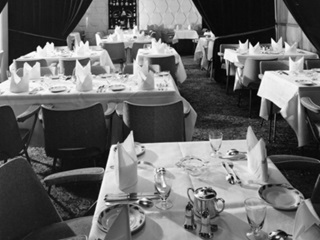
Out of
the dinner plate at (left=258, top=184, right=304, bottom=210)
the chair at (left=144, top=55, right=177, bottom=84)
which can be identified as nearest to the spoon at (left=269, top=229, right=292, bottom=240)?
the dinner plate at (left=258, top=184, right=304, bottom=210)

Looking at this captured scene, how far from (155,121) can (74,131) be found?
622 millimetres

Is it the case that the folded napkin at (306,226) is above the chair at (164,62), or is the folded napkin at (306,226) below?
below

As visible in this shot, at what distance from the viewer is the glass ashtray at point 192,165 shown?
1.87 metres

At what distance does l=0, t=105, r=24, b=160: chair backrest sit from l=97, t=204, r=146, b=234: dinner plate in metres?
1.64

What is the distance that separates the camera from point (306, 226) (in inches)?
48.1

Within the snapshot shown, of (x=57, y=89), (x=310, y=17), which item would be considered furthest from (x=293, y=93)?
(x=57, y=89)

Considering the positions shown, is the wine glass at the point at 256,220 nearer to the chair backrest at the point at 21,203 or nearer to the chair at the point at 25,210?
the chair at the point at 25,210

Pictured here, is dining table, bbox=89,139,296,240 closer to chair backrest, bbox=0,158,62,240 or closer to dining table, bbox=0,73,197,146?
chair backrest, bbox=0,158,62,240

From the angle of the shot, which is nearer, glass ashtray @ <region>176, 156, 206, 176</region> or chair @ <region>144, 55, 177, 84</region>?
glass ashtray @ <region>176, 156, 206, 176</region>

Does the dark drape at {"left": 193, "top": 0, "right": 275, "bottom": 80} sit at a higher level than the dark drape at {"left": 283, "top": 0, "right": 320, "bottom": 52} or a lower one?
higher

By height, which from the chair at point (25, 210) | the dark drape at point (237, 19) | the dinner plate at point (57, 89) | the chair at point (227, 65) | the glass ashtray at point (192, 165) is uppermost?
the dark drape at point (237, 19)

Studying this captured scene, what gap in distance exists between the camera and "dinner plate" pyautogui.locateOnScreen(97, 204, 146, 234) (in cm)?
140

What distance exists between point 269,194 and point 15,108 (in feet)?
8.70

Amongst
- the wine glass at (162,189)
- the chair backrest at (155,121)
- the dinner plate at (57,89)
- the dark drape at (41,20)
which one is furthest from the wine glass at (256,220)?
the dark drape at (41,20)
